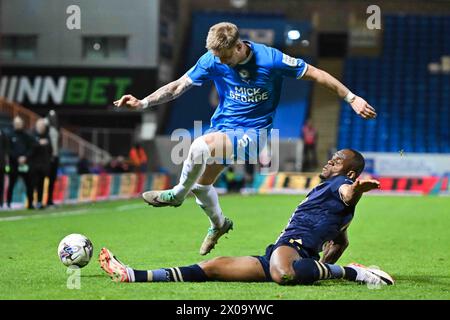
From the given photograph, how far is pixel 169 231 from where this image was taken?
1395cm

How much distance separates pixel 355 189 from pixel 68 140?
2131cm

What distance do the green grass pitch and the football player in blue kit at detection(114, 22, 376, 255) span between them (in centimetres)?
115

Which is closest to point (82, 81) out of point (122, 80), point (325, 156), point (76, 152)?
point (122, 80)

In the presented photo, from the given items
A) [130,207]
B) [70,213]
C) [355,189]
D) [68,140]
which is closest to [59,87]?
[68,140]

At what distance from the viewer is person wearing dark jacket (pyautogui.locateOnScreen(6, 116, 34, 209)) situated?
18.2 metres

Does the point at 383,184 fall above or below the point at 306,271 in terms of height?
below

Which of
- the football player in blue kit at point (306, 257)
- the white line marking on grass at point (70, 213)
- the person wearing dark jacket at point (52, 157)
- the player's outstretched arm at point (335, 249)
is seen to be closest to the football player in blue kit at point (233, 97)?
the football player in blue kit at point (306, 257)

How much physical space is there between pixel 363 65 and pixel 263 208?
56.6 feet

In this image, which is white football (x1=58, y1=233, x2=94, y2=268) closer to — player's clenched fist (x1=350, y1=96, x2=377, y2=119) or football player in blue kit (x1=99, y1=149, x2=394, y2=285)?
football player in blue kit (x1=99, y1=149, x2=394, y2=285)

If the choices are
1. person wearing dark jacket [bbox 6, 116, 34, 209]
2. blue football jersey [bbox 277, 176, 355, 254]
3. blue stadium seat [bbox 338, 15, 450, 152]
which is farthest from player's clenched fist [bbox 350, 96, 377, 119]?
blue stadium seat [bbox 338, 15, 450, 152]

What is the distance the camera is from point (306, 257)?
742 cm

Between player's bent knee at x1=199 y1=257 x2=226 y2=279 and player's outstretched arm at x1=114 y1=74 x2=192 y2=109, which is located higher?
player's outstretched arm at x1=114 y1=74 x2=192 y2=109

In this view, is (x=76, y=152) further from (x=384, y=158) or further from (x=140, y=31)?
(x=384, y=158)

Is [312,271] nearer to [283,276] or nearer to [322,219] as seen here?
[283,276]
